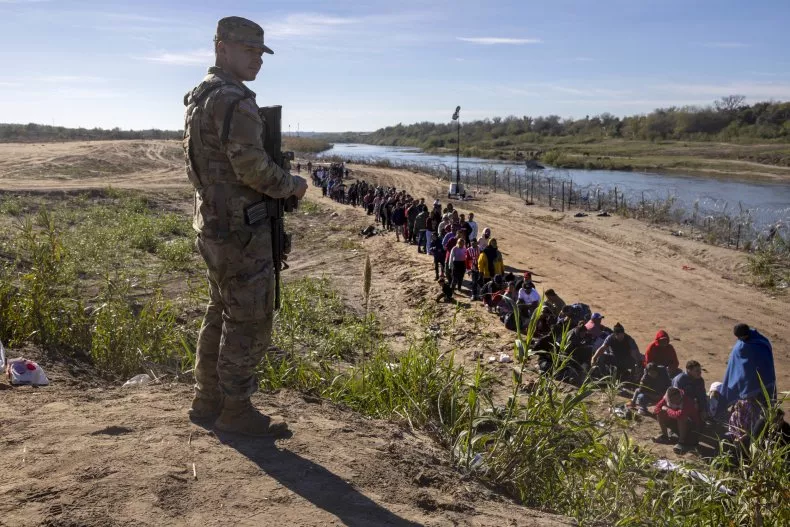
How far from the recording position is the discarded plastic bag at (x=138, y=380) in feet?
14.1

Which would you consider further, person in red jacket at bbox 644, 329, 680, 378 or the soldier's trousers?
person in red jacket at bbox 644, 329, 680, 378

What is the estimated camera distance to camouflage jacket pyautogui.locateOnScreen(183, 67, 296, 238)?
3045mm

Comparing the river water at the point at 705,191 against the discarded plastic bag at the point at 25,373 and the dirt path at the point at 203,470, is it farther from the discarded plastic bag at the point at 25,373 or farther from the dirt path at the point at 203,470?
the discarded plastic bag at the point at 25,373

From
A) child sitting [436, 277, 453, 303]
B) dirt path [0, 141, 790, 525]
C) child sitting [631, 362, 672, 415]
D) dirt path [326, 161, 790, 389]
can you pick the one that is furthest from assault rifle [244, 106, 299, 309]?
child sitting [436, 277, 453, 303]

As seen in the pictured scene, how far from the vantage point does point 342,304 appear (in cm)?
1147

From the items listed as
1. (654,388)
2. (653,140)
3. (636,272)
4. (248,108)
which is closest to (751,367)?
(654,388)

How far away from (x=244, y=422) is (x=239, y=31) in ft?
6.24

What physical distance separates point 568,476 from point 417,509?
1.01 metres

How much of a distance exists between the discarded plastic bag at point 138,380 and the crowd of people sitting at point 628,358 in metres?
2.46

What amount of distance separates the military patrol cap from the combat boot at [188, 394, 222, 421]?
5.98 ft

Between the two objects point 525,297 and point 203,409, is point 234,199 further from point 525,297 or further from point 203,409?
point 525,297

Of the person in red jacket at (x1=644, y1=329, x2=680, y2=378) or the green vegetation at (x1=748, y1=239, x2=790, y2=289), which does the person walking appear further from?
the green vegetation at (x1=748, y1=239, x2=790, y2=289)

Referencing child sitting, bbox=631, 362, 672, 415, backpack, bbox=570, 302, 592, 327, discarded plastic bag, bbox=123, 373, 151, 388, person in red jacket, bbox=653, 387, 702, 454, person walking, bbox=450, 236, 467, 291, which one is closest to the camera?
discarded plastic bag, bbox=123, 373, 151, 388

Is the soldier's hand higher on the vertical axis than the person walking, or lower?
higher
